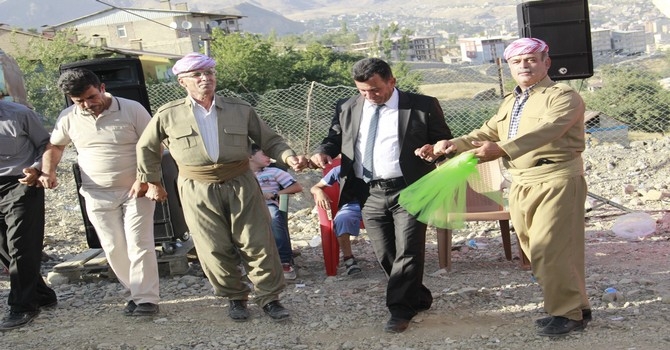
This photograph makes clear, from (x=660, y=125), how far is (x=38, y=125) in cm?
1371

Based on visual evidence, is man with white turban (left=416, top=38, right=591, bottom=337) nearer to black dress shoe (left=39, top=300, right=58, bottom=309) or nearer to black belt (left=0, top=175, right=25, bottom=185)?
black belt (left=0, top=175, right=25, bottom=185)

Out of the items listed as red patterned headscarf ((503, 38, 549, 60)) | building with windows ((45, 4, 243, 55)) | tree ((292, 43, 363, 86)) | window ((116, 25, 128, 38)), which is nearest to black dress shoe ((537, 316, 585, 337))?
red patterned headscarf ((503, 38, 549, 60))

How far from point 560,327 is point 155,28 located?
281ft

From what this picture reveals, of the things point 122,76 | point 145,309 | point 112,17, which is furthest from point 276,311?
point 112,17

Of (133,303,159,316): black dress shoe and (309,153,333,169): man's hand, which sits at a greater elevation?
(309,153,333,169): man's hand

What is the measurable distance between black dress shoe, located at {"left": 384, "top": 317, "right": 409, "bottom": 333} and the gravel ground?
60mm

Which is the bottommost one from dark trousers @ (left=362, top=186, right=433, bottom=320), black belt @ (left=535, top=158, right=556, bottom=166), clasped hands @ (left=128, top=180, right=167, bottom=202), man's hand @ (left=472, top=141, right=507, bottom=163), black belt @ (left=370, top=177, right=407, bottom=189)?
dark trousers @ (left=362, top=186, right=433, bottom=320)

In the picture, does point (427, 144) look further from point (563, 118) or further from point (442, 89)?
point (442, 89)

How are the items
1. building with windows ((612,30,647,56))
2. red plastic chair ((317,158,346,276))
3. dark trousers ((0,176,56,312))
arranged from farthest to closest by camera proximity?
building with windows ((612,30,647,56))
red plastic chair ((317,158,346,276))
dark trousers ((0,176,56,312))

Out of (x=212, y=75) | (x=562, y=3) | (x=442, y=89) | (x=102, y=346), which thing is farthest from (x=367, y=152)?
(x=442, y=89)

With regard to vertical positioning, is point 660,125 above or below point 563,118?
below

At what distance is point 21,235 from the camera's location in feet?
19.7

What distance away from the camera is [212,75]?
5461mm

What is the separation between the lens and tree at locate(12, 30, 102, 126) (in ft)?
78.3
